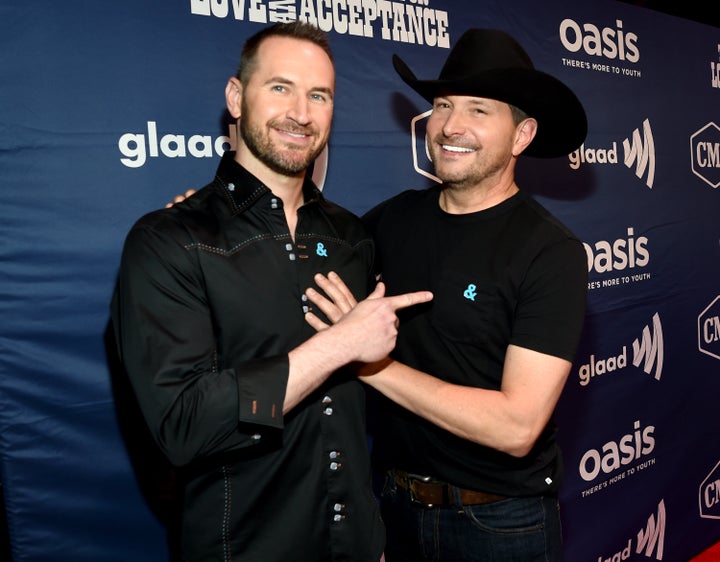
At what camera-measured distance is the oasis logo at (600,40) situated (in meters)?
3.46

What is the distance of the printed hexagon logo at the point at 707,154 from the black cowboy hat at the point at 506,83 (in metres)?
2.26

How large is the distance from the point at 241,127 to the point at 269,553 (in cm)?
114

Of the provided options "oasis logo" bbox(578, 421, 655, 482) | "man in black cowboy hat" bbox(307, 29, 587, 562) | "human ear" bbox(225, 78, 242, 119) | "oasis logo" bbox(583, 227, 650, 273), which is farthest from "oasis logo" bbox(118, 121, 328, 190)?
"oasis logo" bbox(578, 421, 655, 482)

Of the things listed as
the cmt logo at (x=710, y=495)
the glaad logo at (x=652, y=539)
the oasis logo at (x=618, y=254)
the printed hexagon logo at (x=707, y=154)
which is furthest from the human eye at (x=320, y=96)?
the cmt logo at (x=710, y=495)

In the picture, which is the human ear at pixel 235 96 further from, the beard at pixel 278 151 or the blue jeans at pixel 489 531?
the blue jeans at pixel 489 531

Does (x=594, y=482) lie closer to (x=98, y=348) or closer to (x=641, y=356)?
(x=641, y=356)

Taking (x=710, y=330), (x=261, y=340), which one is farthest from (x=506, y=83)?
(x=710, y=330)

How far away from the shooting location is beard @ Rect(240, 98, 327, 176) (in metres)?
1.74

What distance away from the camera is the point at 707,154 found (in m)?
4.25

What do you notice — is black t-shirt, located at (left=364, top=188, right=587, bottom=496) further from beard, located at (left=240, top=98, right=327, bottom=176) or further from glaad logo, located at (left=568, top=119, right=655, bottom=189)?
glaad logo, located at (left=568, top=119, right=655, bottom=189)

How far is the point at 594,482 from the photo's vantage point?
3.63 metres

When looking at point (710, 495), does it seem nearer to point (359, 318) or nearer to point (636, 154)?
point (636, 154)

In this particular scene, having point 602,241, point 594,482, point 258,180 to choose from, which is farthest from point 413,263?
point 594,482

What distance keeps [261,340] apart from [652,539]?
3.35 metres
